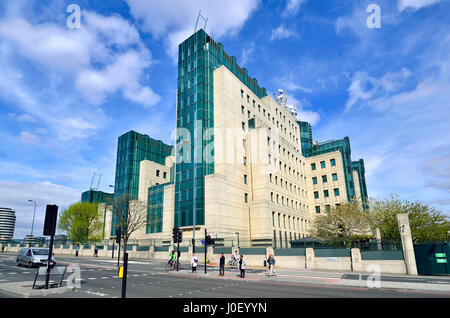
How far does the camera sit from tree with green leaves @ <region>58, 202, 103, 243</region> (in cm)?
5944

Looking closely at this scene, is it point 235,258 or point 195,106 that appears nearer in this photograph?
point 235,258

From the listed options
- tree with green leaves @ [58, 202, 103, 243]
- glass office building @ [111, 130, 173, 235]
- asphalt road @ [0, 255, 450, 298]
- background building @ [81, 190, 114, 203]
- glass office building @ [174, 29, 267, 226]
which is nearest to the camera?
asphalt road @ [0, 255, 450, 298]

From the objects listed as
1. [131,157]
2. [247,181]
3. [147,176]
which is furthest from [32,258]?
[131,157]

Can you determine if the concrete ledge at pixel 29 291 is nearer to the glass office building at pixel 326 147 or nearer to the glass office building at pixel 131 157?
the glass office building at pixel 131 157

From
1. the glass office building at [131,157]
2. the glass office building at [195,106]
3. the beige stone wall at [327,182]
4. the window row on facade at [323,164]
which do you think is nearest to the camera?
the glass office building at [195,106]

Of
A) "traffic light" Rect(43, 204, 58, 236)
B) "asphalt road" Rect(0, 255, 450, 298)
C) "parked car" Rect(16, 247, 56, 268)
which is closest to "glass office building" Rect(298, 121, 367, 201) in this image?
"asphalt road" Rect(0, 255, 450, 298)

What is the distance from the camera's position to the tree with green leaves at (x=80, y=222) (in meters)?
59.4

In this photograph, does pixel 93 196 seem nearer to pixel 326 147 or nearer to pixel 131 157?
pixel 131 157

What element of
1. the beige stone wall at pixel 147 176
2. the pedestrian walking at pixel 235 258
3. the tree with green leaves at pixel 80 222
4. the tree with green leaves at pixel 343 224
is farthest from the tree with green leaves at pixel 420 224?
the tree with green leaves at pixel 80 222

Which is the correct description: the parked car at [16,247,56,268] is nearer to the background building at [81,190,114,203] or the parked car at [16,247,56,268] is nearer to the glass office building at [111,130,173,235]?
the glass office building at [111,130,173,235]

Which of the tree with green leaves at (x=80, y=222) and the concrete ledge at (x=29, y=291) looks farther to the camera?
the tree with green leaves at (x=80, y=222)

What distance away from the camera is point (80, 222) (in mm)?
59438
